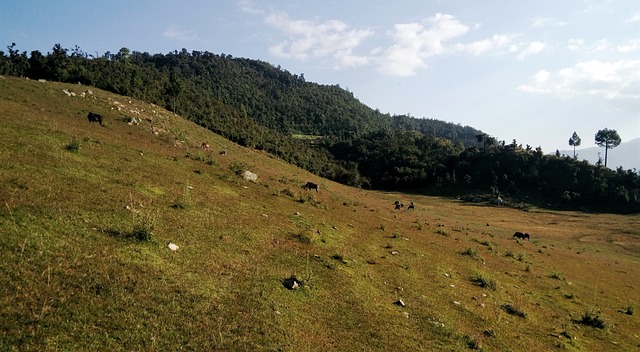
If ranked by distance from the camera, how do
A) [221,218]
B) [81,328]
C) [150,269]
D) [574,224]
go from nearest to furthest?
[81,328] → [150,269] → [221,218] → [574,224]

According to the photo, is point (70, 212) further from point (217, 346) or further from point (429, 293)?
point (429, 293)

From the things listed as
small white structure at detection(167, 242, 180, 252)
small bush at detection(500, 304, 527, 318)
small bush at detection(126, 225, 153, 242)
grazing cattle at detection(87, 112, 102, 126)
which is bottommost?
small bush at detection(500, 304, 527, 318)

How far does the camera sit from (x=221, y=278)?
12688 mm

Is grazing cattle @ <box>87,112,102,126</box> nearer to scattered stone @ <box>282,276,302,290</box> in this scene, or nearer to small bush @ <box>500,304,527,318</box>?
scattered stone @ <box>282,276,302,290</box>

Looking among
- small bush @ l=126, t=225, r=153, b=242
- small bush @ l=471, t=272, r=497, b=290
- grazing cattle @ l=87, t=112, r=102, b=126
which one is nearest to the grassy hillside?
small bush @ l=126, t=225, r=153, b=242

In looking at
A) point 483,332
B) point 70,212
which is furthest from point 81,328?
point 483,332

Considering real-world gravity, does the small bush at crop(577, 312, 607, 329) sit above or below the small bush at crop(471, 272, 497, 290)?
below

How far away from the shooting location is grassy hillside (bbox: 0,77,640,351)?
929 cm

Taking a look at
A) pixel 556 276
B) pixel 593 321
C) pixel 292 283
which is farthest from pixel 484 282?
pixel 292 283

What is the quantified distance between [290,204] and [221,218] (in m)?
10.8

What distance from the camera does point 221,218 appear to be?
63.1 feet

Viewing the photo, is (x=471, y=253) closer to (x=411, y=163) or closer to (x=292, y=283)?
(x=292, y=283)

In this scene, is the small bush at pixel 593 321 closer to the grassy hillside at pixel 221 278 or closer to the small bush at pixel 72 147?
the grassy hillside at pixel 221 278

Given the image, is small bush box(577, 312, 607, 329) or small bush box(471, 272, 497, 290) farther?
small bush box(471, 272, 497, 290)
